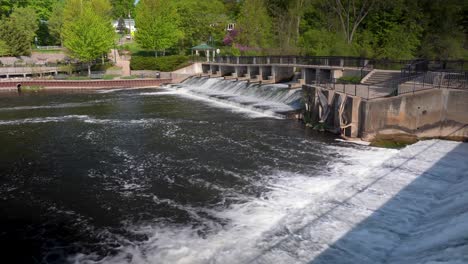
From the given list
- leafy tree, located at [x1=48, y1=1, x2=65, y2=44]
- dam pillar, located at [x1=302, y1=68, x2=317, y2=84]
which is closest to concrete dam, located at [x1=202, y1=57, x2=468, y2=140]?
dam pillar, located at [x1=302, y1=68, x2=317, y2=84]

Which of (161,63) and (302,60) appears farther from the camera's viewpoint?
(161,63)

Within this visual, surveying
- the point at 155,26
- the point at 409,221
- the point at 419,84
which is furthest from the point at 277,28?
the point at 409,221

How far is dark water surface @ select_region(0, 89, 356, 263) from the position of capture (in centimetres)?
1068

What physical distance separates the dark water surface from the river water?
2.0 inches

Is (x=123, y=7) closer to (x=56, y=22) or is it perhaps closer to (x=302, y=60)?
(x=56, y=22)

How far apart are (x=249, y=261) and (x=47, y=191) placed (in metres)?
8.37

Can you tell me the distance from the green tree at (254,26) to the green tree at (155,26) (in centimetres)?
1310

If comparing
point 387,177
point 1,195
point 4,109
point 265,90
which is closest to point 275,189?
point 387,177

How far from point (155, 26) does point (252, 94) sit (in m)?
30.8

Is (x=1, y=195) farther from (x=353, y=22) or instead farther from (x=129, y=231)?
(x=353, y=22)

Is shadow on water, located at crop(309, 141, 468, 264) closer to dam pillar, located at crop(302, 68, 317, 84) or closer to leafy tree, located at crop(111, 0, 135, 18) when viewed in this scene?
dam pillar, located at crop(302, 68, 317, 84)

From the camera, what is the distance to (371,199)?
12.2 meters

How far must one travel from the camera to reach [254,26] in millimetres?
52750

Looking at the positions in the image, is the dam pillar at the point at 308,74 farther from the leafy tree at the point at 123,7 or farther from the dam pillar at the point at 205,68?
the leafy tree at the point at 123,7
